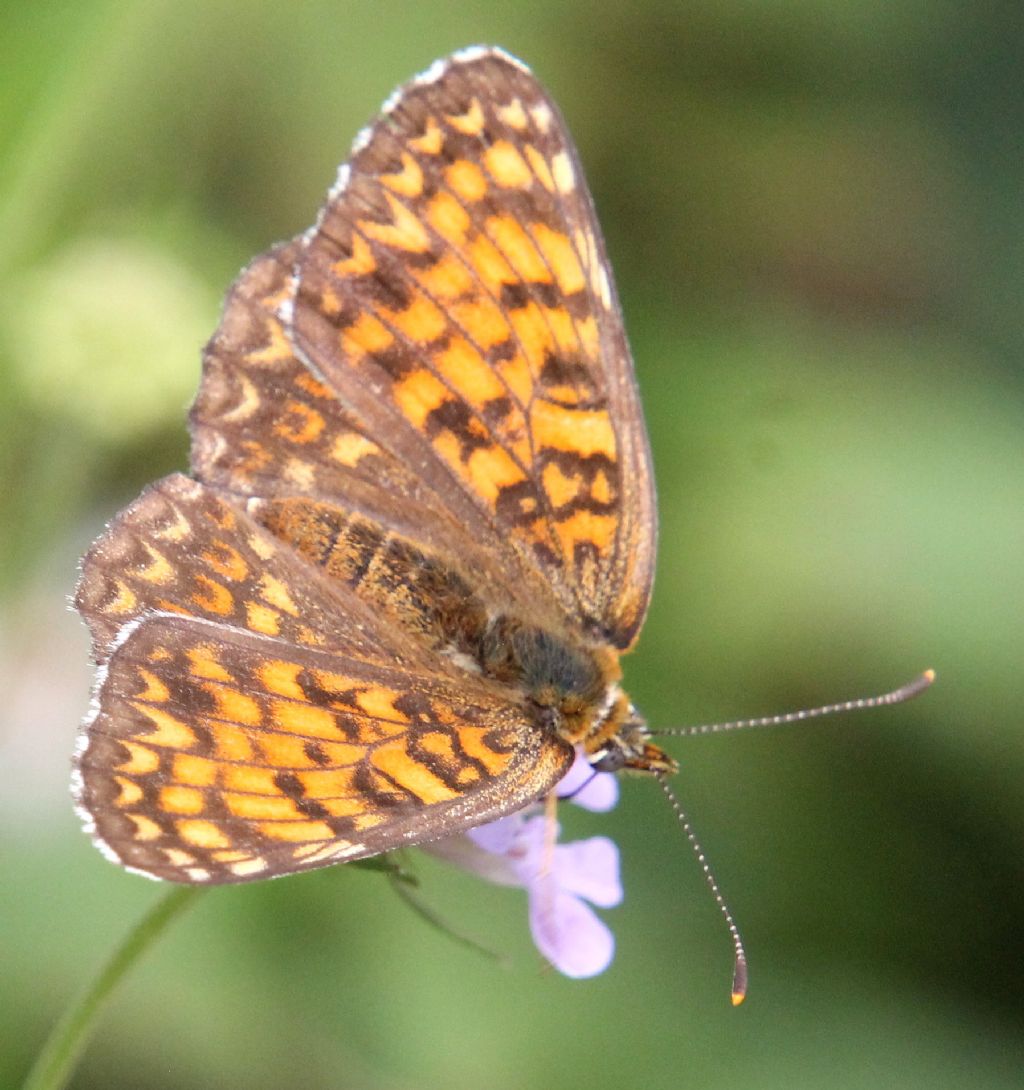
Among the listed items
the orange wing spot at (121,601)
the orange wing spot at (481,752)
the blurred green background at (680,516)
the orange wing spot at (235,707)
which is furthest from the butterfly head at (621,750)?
the blurred green background at (680,516)

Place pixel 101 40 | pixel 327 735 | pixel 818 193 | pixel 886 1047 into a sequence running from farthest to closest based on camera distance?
pixel 818 193 < pixel 886 1047 < pixel 101 40 < pixel 327 735

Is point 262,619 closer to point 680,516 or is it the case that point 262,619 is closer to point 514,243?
point 514,243

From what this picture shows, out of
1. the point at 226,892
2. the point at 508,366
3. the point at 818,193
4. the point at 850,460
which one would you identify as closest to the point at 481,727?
the point at 508,366

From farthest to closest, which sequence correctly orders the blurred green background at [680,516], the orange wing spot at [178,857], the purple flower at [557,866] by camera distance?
the blurred green background at [680,516]
the purple flower at [557,866]
the orange wing spot at [178,857]

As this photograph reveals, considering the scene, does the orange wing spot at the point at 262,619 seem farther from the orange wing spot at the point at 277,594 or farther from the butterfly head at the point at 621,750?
the butterfly head at the point at 621,750

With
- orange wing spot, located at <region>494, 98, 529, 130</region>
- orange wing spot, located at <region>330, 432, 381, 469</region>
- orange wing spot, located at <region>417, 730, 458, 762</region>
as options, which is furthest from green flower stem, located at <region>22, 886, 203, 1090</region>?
orange wing spot, located at <region>494, 98, 529, 130</region>

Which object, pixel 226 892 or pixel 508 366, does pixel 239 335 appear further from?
pixel 226 892

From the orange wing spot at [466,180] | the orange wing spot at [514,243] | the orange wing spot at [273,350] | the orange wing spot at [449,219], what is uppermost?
the orange wing spot at [466,180]
